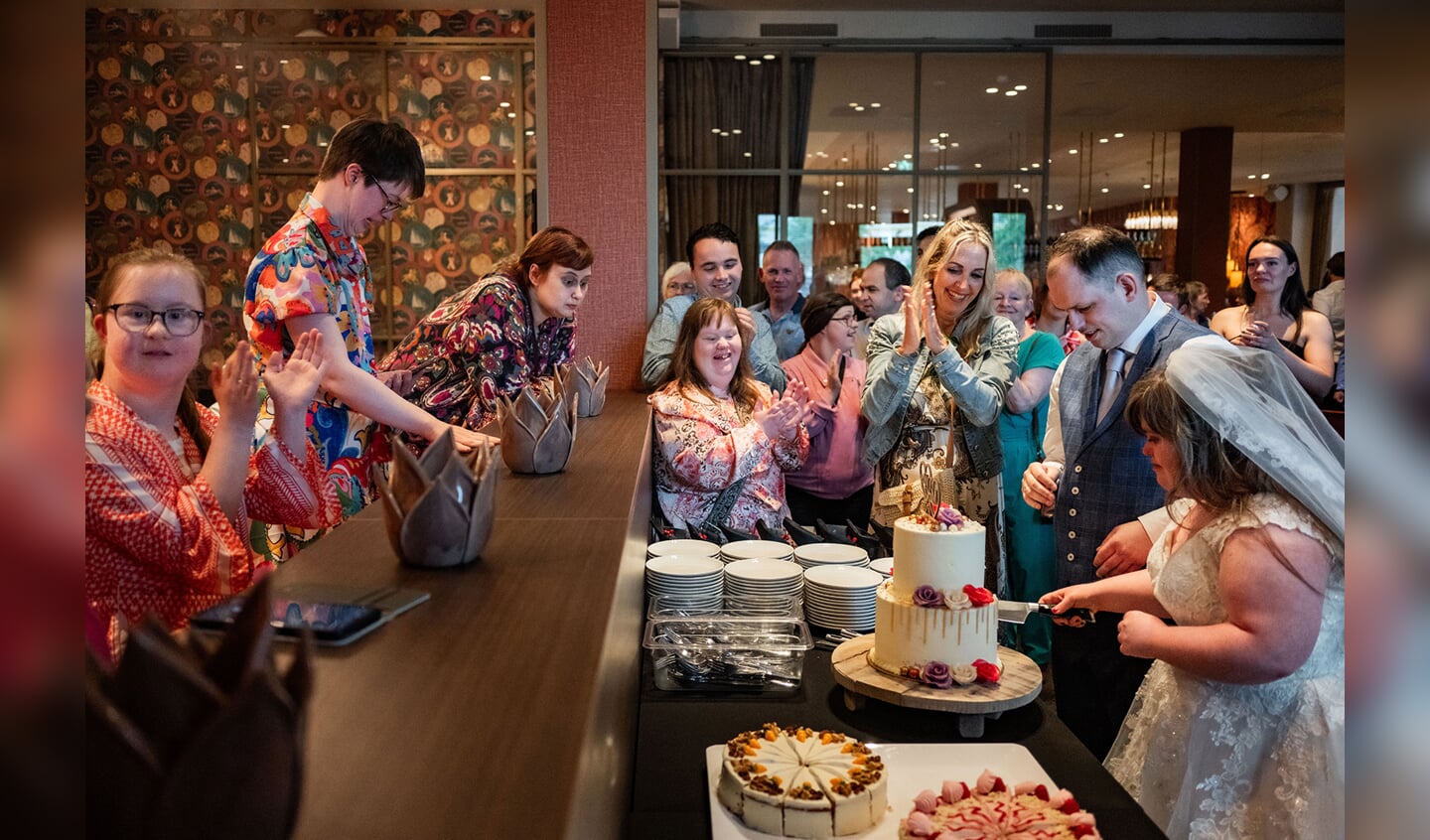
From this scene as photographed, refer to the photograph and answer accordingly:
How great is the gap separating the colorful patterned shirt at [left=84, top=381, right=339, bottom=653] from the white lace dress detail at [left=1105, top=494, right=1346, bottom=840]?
1587 millimetres

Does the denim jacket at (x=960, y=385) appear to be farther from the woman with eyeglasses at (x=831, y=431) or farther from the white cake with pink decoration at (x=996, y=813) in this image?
the white cake with pink decoration at (x=996, y=813)

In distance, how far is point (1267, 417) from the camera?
184 cm

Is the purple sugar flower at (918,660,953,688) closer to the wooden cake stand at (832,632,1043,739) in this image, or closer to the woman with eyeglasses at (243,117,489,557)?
the wooden cake stand at (832,632,1043,739)

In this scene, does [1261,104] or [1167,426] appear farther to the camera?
[1261,104]

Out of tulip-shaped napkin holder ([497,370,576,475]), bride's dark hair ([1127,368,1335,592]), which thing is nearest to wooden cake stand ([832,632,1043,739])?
bride's dark hair ([1127,368,1335,592])

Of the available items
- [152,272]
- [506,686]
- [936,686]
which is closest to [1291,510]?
[936,686]

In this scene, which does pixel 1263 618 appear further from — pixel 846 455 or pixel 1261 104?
pixel 1261 104

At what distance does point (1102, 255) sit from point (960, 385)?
740 mm

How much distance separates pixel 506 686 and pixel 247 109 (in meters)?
6.82

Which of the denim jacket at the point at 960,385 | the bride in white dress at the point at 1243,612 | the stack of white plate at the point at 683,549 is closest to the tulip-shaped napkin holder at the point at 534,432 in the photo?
the stack of white plate at the point at 683,549

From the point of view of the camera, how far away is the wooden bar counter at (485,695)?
2.16 feet

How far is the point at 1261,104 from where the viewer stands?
9.22m

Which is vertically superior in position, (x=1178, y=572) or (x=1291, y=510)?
(x=1291, y=510)

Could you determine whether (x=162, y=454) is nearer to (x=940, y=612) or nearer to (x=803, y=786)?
(x=803, y=786)
